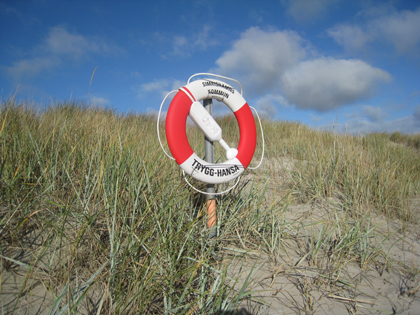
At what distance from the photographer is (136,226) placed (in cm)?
133

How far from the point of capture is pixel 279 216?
189 centimetres

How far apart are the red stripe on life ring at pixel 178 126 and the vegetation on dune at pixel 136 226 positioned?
0.21 m

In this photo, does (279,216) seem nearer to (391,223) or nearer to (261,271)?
(261,271)

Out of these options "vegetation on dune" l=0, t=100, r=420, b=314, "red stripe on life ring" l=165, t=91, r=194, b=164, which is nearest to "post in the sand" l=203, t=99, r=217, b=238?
"vegetation on dune" l=0, t=100, r=420, b=314

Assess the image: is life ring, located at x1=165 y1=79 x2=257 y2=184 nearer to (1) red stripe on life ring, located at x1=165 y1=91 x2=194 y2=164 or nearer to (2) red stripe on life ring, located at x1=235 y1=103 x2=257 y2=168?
(1) red stripe on life ring, located at x1=165 y1=91 x2=194 y2=164

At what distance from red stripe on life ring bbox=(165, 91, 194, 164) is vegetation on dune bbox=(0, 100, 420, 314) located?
0.21 m

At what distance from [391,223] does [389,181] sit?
0.55 metres

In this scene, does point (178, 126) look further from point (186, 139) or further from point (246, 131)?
point (246, 131)

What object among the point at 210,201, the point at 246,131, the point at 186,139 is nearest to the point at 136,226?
the point at 210,201

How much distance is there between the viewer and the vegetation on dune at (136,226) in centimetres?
118

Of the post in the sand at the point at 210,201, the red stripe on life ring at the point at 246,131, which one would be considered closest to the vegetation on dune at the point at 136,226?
the post in the sand at the point at 210,201

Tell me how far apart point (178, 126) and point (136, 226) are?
30.5 inches

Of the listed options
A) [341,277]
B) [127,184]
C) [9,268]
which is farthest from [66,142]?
[341,277]

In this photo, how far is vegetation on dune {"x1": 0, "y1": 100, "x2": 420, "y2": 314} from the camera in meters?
1.18
